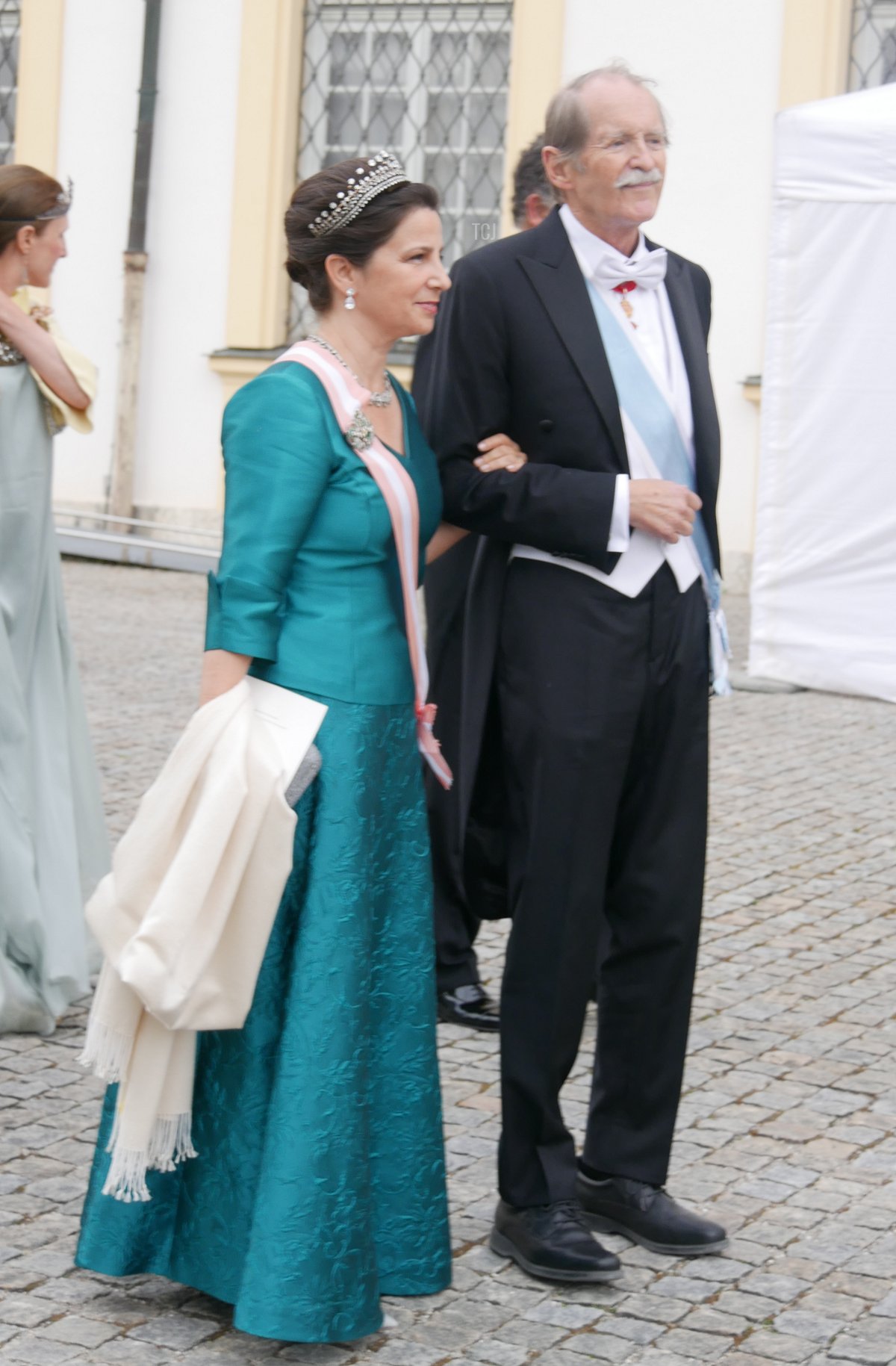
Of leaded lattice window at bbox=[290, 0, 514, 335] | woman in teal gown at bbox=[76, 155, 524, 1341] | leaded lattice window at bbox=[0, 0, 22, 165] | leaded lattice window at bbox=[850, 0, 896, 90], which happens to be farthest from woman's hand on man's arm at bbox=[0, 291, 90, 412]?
leaded lattice window at bbox=[0, 0, 22, 165]

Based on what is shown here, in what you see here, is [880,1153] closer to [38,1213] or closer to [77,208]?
[38,1213]

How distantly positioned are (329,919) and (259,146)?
38.0 ft

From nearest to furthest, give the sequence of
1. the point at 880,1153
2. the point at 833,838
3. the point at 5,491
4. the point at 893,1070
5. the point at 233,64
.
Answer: the point at 880,1153, the point at 893,1070, the point at 5,491, the point at 833,838, the point at 233,64

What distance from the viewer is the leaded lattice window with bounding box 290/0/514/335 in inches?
540

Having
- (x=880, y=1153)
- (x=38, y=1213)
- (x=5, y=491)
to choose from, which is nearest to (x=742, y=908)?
(x=880, y=1153)

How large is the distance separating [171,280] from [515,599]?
1140cm

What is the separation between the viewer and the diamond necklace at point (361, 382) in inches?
121

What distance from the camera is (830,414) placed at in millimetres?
9188

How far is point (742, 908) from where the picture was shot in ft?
18.7

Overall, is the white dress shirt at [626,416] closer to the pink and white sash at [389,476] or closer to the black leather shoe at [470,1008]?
the pink and white sash at [389,476]

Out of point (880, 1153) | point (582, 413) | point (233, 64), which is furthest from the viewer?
point (233, 64)

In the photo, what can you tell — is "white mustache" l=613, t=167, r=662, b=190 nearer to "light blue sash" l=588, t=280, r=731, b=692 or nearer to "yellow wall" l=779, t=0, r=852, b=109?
"light blue sash" l=588, t=280, r=731, b=692

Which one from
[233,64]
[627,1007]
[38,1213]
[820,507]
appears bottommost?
[38,1213]

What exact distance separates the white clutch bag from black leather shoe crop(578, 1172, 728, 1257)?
96 cm
